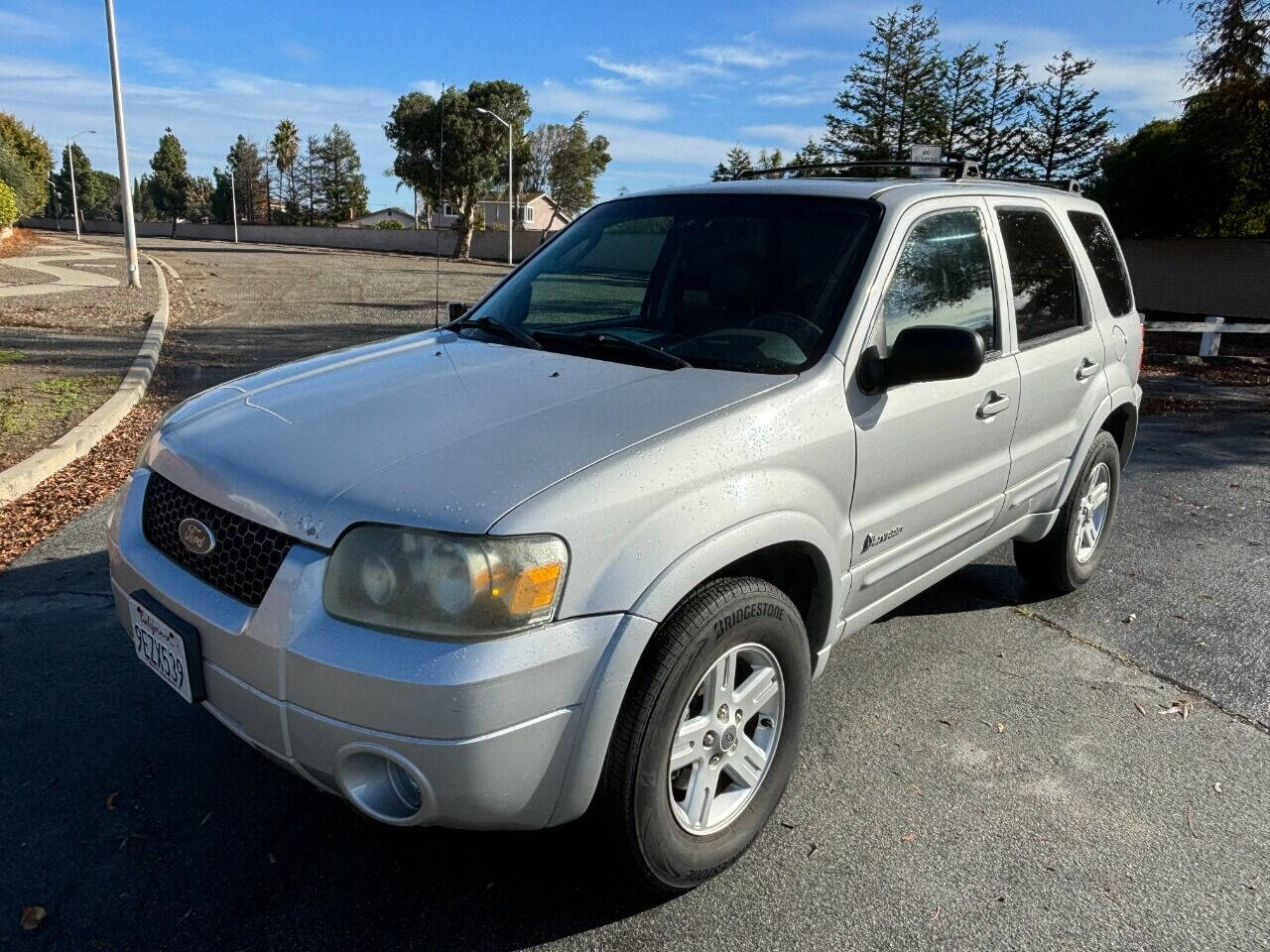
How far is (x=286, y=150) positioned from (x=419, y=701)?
103602mm

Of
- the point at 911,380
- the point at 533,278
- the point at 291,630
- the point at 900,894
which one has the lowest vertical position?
the point at 900,894

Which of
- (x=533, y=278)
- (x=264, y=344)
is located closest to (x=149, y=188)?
(x=264, y=344)

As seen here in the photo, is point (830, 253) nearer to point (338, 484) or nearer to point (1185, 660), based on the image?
point (338, 484)

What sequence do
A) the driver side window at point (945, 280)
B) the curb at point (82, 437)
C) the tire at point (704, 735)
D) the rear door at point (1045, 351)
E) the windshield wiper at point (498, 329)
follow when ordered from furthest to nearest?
the curb at point (82, 437)
the rear door at point (1045, 351)
the windshield wiper at point (498, 329)
the driver side window at point (945, 280)
the tire at point (704, 735)

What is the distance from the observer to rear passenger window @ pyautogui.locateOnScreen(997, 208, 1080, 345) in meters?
3.77

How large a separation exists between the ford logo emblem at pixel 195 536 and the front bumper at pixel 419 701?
216mm

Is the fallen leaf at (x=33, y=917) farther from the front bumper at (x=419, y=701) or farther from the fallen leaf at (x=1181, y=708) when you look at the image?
the fallen leaf at (x=1181, y=708)

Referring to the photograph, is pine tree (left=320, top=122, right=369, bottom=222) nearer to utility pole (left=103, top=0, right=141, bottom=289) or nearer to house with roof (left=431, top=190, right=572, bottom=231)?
house with roof (left=431, top=190, right=572, bottom=231)

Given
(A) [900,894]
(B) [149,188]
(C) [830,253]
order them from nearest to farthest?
(A) [900,894] < (C) [830,253] < (B) [149,188]

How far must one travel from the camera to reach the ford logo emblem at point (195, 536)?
7.82 ft

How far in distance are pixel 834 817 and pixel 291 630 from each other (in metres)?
1.72

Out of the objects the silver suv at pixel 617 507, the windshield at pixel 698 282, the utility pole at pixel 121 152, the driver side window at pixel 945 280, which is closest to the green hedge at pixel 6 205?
the utility pole at pixel 121 152

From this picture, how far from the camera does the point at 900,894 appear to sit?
258 cm

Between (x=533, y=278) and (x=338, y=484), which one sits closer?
(x=338, y=484)
